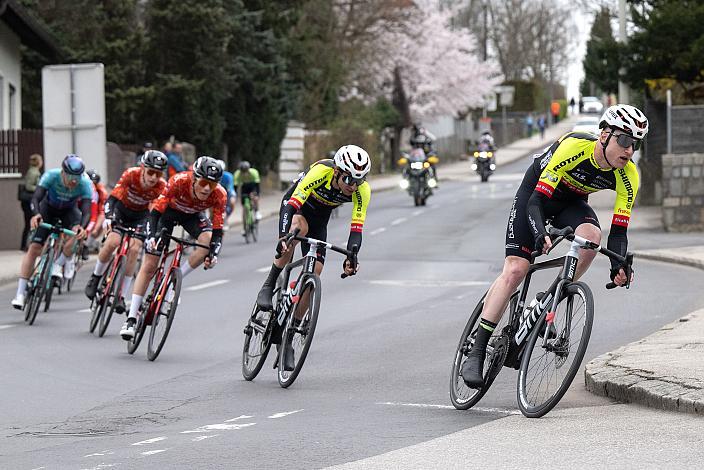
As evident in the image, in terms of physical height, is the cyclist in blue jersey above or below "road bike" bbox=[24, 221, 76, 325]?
above

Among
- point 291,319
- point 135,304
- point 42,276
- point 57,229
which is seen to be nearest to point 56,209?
point 57,229

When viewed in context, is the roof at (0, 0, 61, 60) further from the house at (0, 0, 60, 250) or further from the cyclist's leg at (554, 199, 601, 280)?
the cyclist's leg at (554, 199, 601, 280)

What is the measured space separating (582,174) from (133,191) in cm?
756

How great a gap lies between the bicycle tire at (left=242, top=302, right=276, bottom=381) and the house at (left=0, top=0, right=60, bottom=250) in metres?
18.5

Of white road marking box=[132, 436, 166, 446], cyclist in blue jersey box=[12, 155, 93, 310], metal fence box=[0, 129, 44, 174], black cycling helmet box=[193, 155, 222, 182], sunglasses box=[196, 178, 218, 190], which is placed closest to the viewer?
white road marking box=[132, 436, 166, 446]

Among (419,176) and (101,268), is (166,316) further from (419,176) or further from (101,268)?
(419,176)

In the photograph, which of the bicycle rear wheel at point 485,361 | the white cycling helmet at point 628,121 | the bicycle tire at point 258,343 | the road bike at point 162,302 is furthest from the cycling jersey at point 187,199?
the white cycling helmet at point 628,121

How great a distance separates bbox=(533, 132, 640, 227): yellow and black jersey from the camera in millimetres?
9453

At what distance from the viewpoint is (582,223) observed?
985 cm

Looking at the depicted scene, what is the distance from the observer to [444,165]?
79812mm

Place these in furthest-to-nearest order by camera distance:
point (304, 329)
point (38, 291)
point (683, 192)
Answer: point (683, 192)
point (38, 291)
point (304, 329)

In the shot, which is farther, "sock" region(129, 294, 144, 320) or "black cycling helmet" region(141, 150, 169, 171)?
"black cycling helmet" region(141, 150, 169, 171)

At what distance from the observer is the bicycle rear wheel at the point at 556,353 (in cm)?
898

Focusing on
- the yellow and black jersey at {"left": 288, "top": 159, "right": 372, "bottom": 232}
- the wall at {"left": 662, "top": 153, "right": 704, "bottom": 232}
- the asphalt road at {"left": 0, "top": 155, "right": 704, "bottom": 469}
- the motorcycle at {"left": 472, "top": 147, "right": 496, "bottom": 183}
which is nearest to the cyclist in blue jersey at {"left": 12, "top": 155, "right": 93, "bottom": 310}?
the asphalt road at {"left": 0, "top": 155, "right": 704, "bottom": 469}
